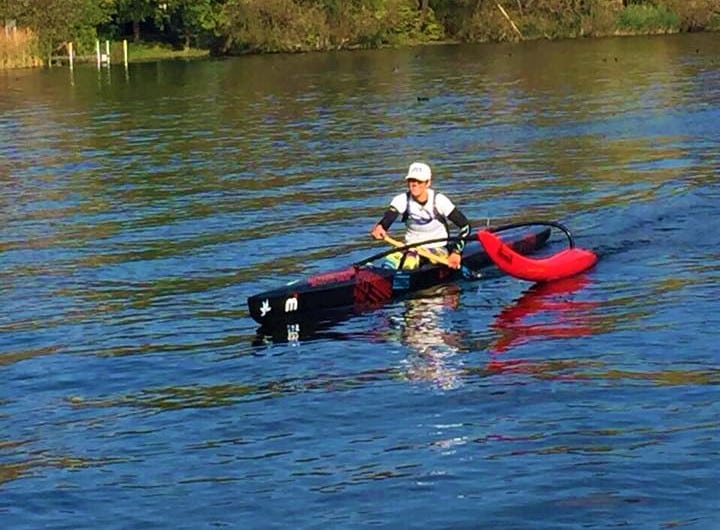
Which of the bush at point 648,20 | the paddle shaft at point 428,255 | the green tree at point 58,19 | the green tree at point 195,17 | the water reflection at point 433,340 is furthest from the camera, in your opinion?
the green tree at point 195,17

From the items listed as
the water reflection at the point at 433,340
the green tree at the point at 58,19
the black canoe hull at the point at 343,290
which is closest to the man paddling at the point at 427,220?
the black canoe hull at the point at 343,290

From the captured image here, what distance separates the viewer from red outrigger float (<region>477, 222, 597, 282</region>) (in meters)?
17.8

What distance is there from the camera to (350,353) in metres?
15.4

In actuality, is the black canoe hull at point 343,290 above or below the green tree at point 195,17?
below

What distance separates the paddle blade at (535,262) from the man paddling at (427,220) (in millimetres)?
379

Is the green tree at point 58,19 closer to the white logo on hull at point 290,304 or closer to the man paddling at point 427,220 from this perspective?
the man paddling at point 427,220

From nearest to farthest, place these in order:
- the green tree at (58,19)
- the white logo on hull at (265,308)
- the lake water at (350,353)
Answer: the lake water at (350,353) < the white logo on hull at (265,308) < the green tree at (58,19)

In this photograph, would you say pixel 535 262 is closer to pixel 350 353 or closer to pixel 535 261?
pixel 535 261

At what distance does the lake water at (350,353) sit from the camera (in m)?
11.0

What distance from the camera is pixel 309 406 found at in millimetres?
13352

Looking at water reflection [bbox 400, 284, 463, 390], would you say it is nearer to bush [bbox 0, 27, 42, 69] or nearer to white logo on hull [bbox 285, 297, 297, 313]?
white logo on hull [bbox 285, 297, 297, 313]

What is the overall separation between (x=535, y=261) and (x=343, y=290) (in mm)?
2870

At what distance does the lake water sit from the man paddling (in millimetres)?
551

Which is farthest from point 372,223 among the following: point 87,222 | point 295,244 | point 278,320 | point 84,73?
point 84,73
